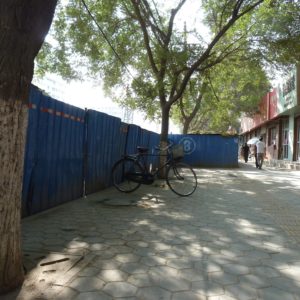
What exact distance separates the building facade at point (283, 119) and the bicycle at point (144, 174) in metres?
10.2

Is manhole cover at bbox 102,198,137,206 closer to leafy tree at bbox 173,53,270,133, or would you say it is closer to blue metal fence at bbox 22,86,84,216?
blue metal fence at bbox 22,86,84,216

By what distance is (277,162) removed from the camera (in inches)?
865

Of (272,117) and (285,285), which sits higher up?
(272,117)

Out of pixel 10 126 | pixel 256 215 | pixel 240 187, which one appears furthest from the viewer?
pixel 240 187

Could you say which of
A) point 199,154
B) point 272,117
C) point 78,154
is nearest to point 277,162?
point 272,117

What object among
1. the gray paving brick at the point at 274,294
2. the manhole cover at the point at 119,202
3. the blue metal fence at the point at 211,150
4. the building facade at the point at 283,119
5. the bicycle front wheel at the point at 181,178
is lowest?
the gray paving brick at the point at 274,294

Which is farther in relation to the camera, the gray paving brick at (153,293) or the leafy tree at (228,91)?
the leafy tree at (228,91)

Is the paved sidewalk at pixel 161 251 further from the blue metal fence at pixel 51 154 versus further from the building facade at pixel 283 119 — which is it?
the building facade at pixel 283 119

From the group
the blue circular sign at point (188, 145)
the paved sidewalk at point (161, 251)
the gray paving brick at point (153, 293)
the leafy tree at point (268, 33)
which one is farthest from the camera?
the blue circular sign at point (188, 145)

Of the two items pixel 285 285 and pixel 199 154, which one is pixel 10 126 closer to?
pixel 285 285

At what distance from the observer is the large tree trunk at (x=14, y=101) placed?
290 centimetres

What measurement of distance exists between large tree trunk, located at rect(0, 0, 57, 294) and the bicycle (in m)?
5.53

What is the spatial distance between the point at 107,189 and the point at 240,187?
166 inches

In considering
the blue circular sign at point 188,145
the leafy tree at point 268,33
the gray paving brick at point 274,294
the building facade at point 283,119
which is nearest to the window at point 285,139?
the building facade at point 283,119
